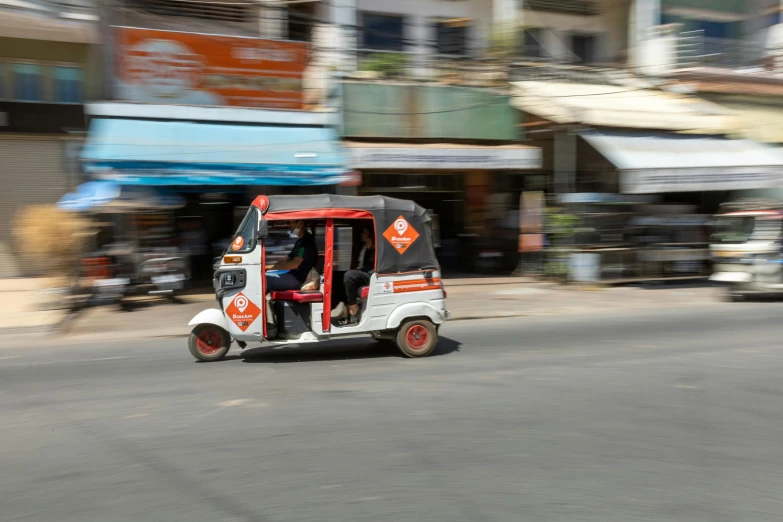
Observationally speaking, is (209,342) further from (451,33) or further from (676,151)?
(451,33)

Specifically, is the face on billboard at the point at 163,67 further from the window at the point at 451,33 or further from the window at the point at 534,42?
the window at the point at 534,42

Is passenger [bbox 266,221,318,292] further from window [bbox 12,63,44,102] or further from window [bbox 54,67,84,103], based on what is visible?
window [bbox 12,63,44,102]

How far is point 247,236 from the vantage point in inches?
309

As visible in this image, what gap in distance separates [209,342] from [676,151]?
1289cm

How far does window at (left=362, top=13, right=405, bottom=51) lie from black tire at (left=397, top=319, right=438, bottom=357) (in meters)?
12.4

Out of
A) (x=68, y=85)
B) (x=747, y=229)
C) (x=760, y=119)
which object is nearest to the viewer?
(x=747, y=229)

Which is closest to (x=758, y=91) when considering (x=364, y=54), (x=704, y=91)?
(x=704, y=91)

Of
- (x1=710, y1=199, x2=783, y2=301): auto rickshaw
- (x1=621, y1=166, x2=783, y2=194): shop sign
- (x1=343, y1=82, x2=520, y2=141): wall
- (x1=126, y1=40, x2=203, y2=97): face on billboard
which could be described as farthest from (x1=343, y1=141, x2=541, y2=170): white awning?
(x1=710, y1=199, x2=783, y2=301): auto rickshaw

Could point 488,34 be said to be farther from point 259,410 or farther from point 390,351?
point 259,410

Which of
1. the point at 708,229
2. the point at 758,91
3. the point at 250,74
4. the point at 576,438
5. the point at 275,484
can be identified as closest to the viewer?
the point at 275,484

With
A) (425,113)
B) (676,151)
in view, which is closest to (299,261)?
(425,113)

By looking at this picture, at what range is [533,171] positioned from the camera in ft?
64.0

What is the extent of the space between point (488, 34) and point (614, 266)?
292 inches

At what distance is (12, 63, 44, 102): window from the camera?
1758 centimetres
